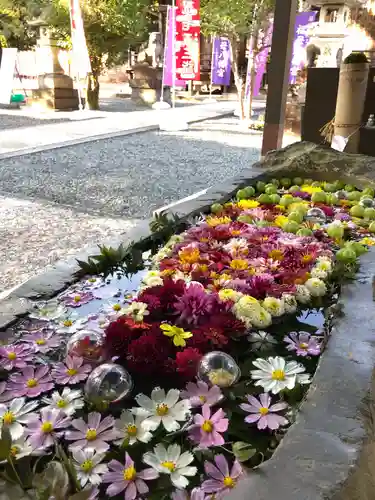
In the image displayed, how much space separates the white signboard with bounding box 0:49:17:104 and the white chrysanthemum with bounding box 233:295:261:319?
46.4 ft

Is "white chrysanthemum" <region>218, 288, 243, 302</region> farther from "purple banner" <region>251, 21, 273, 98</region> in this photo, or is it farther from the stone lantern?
the stone lantern

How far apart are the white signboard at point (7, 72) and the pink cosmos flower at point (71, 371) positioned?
561 inches

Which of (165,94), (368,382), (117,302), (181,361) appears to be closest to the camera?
(368,382)

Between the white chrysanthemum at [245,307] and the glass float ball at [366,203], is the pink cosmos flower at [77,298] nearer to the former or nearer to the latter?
the white chrysanthemum at [245,307]

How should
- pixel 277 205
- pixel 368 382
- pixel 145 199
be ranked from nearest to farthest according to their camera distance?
pixel 368 382 → pixel 277 205 → pixel 145 199

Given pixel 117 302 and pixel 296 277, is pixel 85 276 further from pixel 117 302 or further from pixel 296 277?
pixel 296 277

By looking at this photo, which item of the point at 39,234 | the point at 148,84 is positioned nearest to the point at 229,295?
the point at 39,234

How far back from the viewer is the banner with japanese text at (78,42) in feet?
41.5

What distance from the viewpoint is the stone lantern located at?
15148 millimetres

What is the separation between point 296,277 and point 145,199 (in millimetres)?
4159

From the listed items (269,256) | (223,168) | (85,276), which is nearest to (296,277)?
(269,256)

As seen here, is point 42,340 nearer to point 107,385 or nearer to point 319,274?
point 107,385

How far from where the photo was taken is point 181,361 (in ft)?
5.54

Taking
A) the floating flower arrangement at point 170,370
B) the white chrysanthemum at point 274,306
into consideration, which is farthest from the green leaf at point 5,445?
the white chrysanthemum at point 274,306
